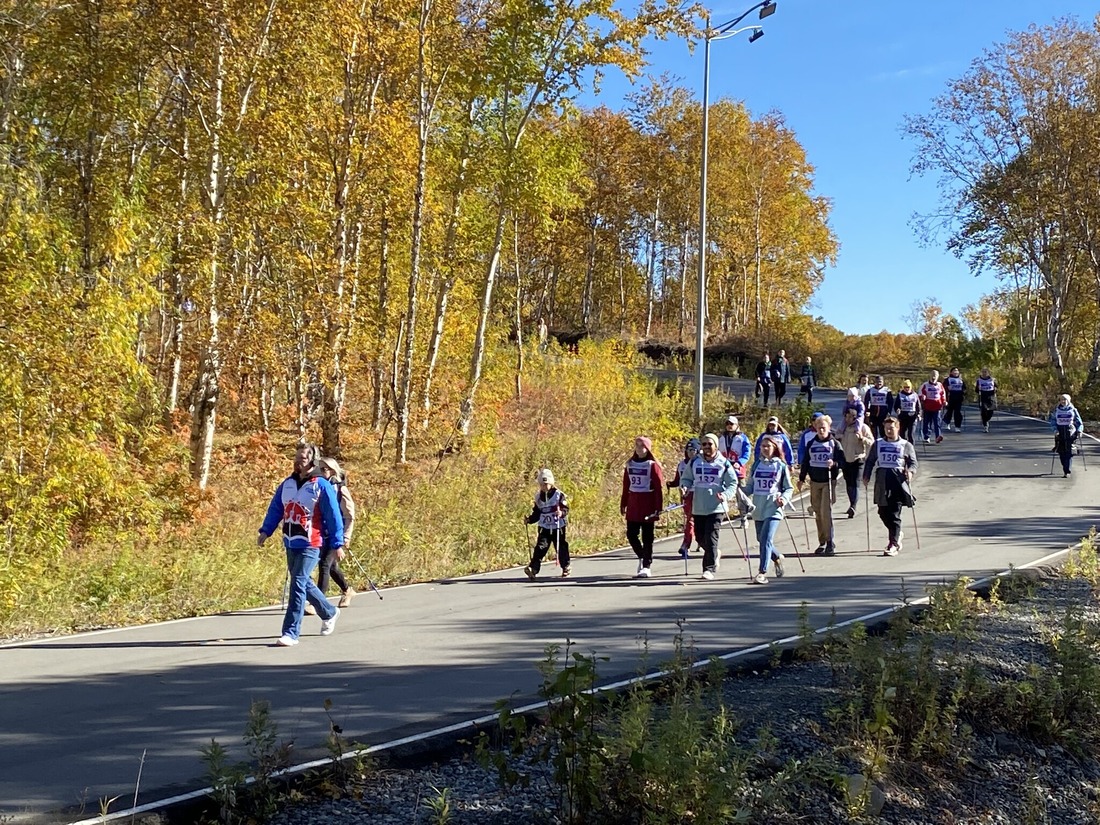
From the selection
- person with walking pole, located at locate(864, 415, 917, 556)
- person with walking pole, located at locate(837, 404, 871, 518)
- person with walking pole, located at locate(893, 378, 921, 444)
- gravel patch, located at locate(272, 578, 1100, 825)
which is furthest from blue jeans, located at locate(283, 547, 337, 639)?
person with walking pole, located at locate(893, 378, 921, 444)

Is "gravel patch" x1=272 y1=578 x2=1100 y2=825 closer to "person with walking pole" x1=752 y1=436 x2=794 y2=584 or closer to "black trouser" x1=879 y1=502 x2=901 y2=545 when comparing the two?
"person with walking pole" x1=752 y1=436 x2=794 y2=584

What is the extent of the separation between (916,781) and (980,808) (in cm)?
49

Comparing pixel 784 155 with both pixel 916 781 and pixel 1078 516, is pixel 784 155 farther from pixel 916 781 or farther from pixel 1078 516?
pixel 916 781

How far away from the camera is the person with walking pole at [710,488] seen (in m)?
12.0

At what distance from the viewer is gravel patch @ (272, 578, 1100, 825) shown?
17.9 ft

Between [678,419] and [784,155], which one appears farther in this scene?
[784,155]

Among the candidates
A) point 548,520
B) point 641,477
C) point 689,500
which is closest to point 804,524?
point 689,500

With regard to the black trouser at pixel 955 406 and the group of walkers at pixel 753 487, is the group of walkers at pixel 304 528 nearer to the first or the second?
the group of walkers at pixel 753 487

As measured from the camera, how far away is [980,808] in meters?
6.66

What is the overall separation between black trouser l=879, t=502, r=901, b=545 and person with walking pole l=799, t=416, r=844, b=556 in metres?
0.79

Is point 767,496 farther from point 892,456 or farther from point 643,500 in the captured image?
point 892,456

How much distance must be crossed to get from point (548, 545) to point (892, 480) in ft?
17.3

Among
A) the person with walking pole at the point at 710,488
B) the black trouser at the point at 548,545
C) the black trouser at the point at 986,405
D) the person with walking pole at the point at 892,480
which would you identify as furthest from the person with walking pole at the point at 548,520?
the black trouser at the point at 986,405

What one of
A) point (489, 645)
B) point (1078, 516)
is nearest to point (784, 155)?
point (1078, 516)
